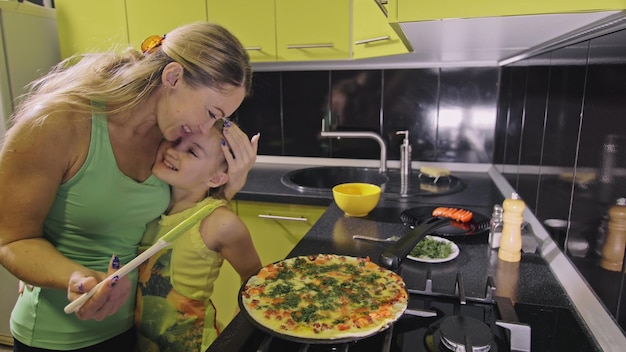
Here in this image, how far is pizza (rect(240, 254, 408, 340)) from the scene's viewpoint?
744mm

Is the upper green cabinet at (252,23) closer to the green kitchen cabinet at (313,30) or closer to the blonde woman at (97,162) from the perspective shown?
the green kitchen cabinet at (313,30)

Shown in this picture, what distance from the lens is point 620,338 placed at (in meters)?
0.72

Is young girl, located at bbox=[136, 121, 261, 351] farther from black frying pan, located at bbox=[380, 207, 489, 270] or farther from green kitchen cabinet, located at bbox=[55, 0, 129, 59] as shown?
green kitchen cabinet, located at bbox=[55, 0, 129, 59]

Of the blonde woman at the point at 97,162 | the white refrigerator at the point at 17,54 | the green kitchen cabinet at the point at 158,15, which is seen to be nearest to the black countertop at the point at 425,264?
the blonde woman at the point at 97,162

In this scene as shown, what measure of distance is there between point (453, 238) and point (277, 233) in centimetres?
78

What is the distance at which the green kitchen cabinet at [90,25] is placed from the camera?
206 cm

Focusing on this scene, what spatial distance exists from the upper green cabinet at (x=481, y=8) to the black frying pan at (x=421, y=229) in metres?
0.48

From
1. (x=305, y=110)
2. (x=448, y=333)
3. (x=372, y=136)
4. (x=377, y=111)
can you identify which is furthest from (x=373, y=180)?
(x=448, y=333)

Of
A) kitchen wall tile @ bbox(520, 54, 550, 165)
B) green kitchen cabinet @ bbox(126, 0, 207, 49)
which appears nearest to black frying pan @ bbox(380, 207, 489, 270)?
kitchen wall tile @ bbox(520, 54, 550, 165)

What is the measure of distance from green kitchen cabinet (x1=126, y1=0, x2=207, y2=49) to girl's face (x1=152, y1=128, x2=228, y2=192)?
1078 millimetres

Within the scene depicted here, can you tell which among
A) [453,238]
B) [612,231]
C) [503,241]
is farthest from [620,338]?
[453,238]

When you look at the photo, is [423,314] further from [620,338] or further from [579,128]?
[579,128]

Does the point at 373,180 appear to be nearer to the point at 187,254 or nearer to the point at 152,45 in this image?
the point at 187,254

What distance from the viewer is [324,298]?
87 centimetres
